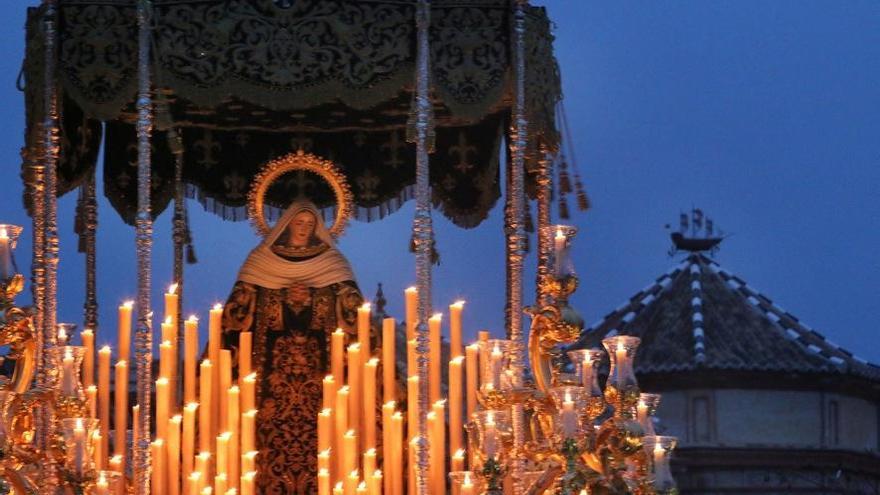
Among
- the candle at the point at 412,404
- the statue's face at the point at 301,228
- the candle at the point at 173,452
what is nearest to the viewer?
the candle at the point at 412,404

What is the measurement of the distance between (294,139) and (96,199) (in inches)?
53.8

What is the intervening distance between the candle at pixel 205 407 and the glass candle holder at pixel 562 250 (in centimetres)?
237

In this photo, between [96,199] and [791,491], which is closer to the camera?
[96,199]

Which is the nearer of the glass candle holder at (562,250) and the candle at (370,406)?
the glass candle holder at (562,250)

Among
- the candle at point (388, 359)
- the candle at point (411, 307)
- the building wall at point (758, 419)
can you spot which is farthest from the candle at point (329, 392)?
the building wall at point (758, 419)

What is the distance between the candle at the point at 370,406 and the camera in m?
16.1

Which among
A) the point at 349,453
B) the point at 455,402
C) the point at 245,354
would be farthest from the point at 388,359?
the point at 245,354

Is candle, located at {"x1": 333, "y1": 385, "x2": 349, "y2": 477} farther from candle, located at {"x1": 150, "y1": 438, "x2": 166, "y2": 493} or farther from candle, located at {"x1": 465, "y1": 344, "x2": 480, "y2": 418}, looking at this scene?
candle, located at {"x1": 150, "y1": 438, "x2": 166, "y2": 493}

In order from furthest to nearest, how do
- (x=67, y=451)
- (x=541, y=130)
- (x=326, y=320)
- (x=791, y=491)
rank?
1. (x=791, y=491)
2. (x=326, y=320)
3. (x=541, y=130)
4. (x=67, y=451)

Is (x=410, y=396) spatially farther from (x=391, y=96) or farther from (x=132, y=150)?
(x=132, y=150)

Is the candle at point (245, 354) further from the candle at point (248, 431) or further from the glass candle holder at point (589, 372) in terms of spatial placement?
the glass candle holder at point (589, 372)

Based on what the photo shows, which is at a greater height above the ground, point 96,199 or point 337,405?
point 96,199

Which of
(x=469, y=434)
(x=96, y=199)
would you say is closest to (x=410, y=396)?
(x=469, y=434)

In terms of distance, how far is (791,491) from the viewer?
32125 millimetres
